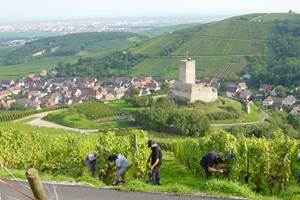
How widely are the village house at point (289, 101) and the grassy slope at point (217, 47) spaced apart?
28582mm

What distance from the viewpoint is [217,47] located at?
441 ft

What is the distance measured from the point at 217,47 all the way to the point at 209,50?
2862mm

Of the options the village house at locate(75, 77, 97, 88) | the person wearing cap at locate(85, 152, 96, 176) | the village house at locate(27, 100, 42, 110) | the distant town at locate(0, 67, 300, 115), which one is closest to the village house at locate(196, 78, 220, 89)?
the distant town at locate(0, 67, 300, 115)

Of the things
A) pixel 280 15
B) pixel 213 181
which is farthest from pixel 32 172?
pixel 280 15

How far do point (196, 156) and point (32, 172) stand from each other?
13.0 meters

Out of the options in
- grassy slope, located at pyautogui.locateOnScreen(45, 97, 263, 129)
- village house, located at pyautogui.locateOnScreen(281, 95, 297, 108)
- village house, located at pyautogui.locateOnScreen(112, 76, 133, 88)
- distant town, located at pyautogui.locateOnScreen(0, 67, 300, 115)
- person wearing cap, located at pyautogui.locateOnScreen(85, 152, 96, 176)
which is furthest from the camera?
village house, located at pyautogui.locateOnScreen(112, 76, 133, 88)

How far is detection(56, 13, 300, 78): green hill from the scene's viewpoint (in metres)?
122

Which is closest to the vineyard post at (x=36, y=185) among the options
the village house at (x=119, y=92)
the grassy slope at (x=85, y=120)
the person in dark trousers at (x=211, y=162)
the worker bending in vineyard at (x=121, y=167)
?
the worker bending in vineyard at (x=121, y=167)

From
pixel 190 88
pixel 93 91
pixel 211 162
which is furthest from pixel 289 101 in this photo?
pixel 211 162

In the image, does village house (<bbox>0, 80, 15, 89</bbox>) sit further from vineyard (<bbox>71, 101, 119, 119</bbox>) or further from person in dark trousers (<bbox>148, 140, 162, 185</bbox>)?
person in dark trousers (<bbox>148, 140, 162, 185</bbox>)

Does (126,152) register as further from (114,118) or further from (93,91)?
(93,91)

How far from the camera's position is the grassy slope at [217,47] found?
398ft

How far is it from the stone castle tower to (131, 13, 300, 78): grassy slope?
163ft

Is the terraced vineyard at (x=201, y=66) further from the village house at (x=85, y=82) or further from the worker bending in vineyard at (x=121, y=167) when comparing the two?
the worker bending in vineyard at (x=121, y=167)
